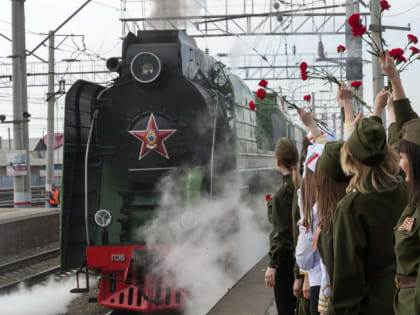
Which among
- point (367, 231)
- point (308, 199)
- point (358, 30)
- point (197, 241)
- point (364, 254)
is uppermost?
point (358, 30)

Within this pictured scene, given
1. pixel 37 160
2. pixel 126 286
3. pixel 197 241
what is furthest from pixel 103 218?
pixel 37 160

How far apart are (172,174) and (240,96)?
2158 mm

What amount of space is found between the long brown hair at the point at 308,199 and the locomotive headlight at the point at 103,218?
4.42m

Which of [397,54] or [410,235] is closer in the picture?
[410,235]

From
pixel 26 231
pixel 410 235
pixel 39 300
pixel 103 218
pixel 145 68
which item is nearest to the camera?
pixel 410 235

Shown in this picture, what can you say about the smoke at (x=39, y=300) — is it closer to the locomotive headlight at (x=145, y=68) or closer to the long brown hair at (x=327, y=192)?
the locomotive headlight at (x=145, y=68)

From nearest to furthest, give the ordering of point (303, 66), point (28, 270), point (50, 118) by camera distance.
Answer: point (303, 66)
point (28, 270)
point (50, 118)

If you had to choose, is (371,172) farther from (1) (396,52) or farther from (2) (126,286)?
(2) (126,286)

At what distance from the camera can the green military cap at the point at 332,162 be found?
281cm

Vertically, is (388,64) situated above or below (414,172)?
above

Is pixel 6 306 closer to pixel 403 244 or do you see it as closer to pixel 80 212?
pixel 80 212

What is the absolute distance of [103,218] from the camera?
24.3 ft

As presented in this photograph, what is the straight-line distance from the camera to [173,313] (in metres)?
7.82

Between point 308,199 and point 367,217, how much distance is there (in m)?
0.85
